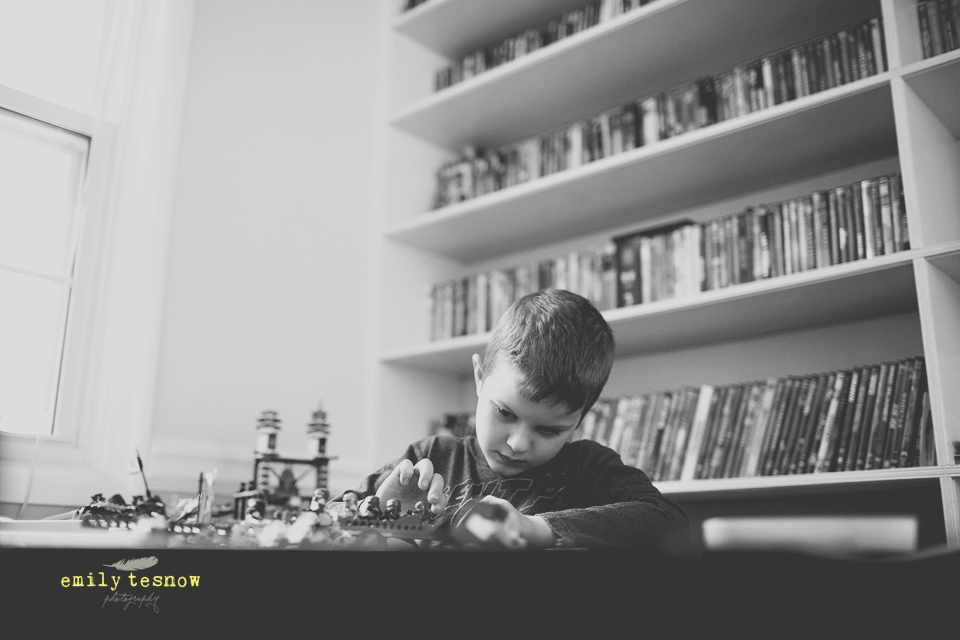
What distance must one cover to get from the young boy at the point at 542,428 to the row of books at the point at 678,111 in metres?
0.85

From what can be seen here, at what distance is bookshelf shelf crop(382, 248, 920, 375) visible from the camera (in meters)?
1.63

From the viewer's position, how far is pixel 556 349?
4.10 feet

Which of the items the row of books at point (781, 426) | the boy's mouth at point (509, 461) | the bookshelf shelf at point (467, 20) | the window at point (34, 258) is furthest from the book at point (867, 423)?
the window at point (34, 258)

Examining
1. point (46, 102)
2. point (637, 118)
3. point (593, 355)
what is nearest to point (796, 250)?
point (637, 118)

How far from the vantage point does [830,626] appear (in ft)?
1.36

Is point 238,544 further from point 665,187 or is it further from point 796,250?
point 665,187

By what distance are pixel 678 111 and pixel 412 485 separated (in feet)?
4.44

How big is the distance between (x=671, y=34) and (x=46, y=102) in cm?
147

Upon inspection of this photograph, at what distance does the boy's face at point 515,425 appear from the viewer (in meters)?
1.23

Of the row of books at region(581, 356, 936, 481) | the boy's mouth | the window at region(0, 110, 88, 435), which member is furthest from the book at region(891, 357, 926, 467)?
the window at region(0, 110, 88, 435)

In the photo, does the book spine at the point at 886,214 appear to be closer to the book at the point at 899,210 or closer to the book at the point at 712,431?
the book at the point at 899,210

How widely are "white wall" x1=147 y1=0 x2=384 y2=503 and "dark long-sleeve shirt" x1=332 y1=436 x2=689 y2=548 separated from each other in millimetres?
758

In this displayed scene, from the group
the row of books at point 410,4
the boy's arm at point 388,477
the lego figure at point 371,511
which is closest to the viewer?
the lego figure at point 371,511

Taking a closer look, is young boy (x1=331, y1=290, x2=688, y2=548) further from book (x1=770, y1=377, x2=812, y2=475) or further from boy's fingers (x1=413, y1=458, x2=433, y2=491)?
book (x1=770, y1=377, x2=812, y2=475)
